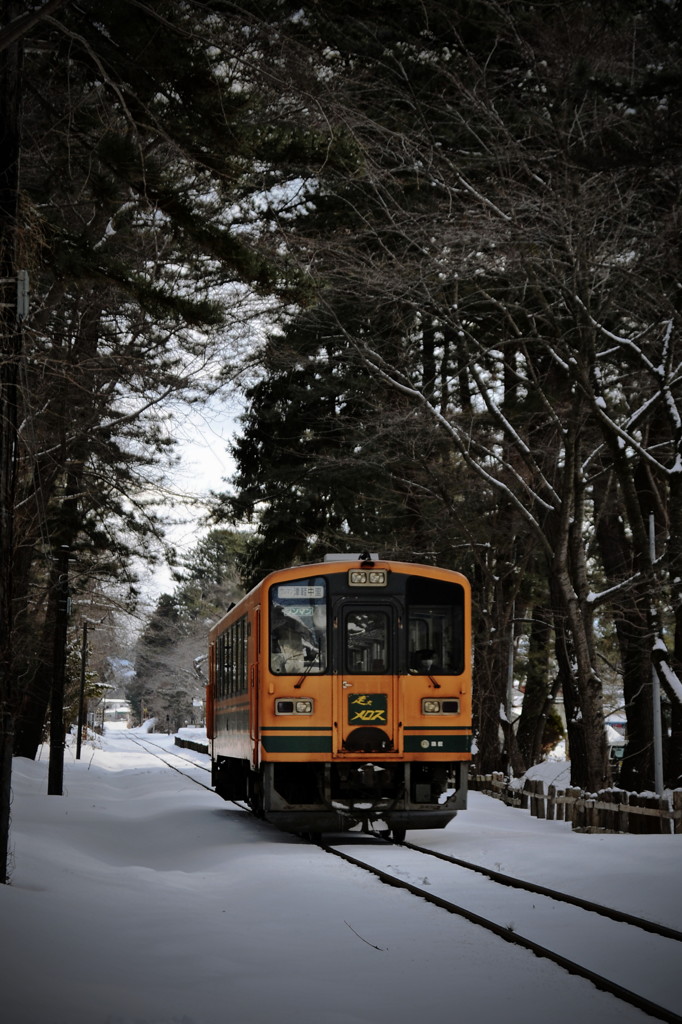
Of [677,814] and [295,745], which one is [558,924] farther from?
[677,814]

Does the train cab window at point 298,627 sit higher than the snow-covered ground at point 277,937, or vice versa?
the train cab window at point 298,627

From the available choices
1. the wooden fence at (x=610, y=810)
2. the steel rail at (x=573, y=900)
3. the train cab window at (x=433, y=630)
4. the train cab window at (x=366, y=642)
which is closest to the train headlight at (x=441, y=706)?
the train cab window at (x=433, y=630)

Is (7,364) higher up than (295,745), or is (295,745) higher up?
(7,364)

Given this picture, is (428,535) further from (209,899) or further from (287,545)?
(209,899)

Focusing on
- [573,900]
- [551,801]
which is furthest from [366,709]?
[551,801]

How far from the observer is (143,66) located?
11.9m

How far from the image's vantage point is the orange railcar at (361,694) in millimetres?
14797

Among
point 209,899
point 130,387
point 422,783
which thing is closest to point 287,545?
point 130,387

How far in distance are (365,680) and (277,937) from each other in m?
6.48

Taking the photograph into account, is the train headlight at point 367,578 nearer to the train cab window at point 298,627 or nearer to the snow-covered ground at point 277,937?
the train cab window at point 298,627

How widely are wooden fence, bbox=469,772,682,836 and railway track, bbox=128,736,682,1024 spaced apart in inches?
127

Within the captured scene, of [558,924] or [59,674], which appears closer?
[558,924]

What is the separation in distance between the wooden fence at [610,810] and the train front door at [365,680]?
10.8ft

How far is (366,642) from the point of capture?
49.6 ft
